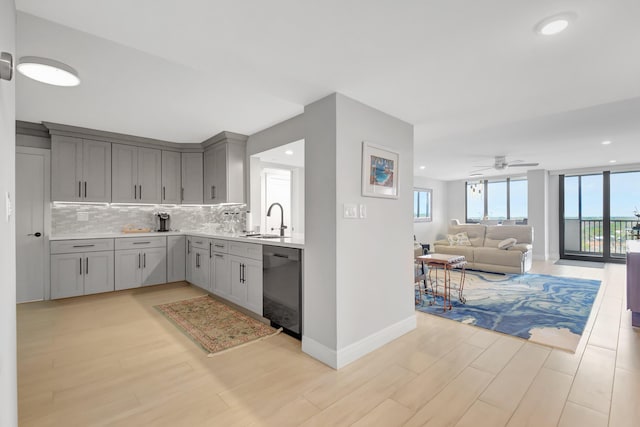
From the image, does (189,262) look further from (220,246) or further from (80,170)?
(80,170)

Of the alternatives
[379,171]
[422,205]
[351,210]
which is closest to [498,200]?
[422,205]

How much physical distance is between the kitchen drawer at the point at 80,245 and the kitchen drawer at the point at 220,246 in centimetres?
162

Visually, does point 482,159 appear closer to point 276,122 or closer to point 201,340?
point 276,122

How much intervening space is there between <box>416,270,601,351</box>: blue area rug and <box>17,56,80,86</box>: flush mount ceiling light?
429cm

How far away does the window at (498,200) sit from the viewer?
896 centimetres

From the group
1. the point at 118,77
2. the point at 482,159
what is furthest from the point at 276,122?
the point at 482,159

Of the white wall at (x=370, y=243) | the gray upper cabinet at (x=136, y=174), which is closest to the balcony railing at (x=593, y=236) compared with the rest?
the white wall at (x=370, y=243)

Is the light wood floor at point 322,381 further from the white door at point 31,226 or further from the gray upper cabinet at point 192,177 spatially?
the gray upper cabinet at point 192,177

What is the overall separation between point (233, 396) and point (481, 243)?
6.86 meters

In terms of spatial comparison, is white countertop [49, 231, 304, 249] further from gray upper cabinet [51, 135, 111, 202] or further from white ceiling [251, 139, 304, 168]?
white ceiling [251, 139, 304, 168]

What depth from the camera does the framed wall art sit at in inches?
107

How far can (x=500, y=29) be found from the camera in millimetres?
1669

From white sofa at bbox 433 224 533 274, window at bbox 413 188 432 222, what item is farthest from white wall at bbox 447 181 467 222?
white sofa at bbox 433 224 533 274

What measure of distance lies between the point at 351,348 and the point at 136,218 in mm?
4522
